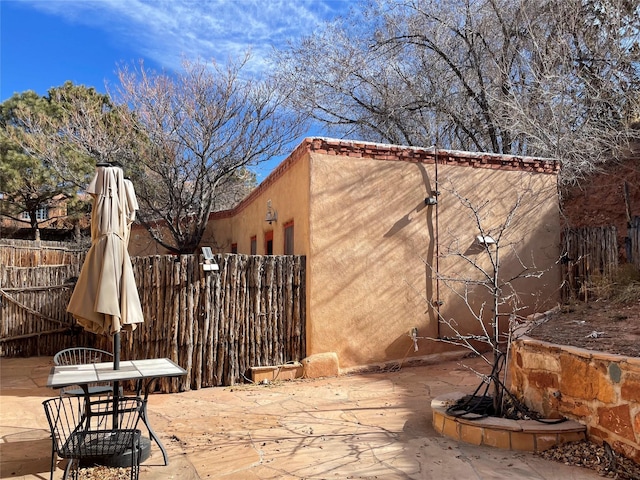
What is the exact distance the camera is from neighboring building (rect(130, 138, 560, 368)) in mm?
7477

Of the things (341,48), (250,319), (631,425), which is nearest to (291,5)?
(341,48)

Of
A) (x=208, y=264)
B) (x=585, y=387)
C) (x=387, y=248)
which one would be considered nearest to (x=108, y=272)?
(x=208, y=264)

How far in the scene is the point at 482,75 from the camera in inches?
481

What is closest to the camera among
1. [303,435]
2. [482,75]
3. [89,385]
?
[303,435]

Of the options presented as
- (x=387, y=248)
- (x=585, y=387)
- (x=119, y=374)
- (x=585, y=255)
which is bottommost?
(x=585, y=387)

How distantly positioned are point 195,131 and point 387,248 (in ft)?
26.3

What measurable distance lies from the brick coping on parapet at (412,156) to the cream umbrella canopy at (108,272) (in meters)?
3.64

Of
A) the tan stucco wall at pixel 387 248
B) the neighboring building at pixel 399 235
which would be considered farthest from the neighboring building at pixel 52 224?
the tan stucco wall at pixel 387 248

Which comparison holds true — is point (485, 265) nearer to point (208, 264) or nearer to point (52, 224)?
point (208, 264)

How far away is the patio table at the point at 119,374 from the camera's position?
3.80 metres

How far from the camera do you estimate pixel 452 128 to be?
14.2m

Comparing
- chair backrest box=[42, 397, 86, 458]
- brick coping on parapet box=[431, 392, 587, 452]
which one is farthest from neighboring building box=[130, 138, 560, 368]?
chair backrest box=[42, 397, 86, 458]

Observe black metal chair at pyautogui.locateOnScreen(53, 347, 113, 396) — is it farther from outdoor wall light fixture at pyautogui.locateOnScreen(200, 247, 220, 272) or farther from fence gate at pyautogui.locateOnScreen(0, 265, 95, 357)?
outdoor wall light fixture at pyautogui.locateOnScreen(200, 247, 220, 272)

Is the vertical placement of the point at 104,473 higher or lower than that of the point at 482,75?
lower
